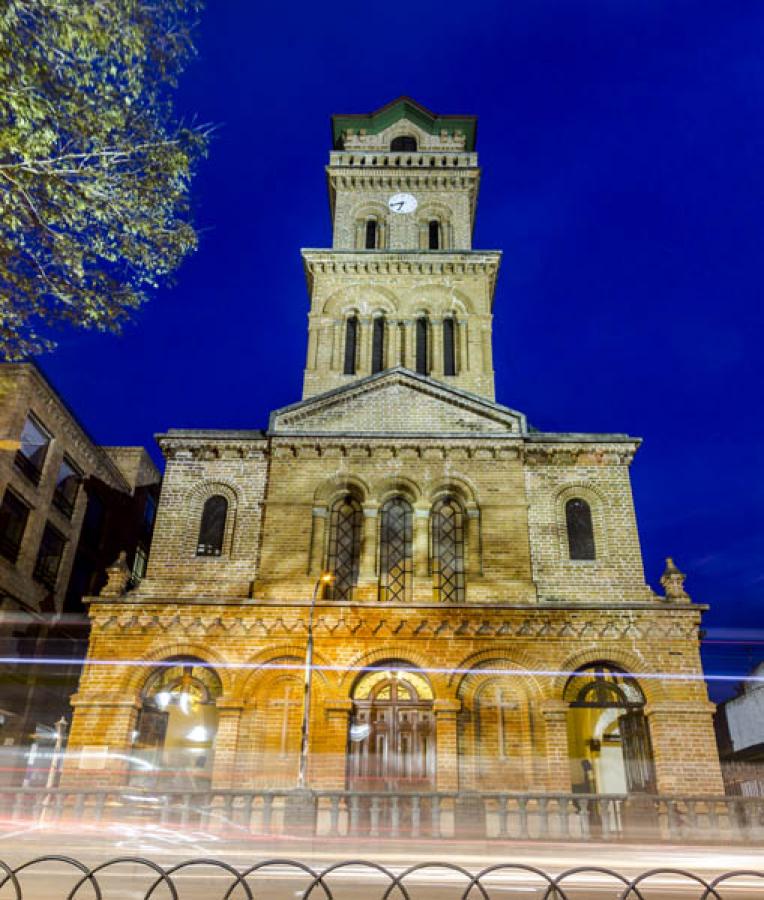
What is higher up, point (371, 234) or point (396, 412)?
point (371, 234)

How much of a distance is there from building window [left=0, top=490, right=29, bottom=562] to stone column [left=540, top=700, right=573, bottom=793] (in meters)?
18.0

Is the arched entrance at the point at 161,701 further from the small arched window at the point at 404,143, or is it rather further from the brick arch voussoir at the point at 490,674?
the small arched window at the point at 404,143

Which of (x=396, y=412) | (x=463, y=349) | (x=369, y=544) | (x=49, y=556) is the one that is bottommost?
(x=369, y=544)

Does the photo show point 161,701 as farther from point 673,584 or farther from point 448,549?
point 673,584

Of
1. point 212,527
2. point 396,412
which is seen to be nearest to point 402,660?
Result: point 212,527

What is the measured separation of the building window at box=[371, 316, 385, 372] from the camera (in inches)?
980

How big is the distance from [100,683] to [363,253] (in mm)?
17308

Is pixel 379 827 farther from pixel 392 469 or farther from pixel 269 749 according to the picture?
pixel 392 469

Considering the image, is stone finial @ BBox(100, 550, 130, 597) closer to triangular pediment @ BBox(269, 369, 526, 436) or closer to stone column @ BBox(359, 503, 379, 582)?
triangular pediment @ BBox(269, 369, 526, 436)

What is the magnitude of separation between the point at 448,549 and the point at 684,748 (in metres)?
7.33

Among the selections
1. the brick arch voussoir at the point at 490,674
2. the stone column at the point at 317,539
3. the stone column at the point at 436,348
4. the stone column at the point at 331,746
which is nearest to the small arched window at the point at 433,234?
the stone column at the point at 436,348

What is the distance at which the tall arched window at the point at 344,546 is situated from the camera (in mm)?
18656

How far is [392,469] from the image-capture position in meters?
19.4

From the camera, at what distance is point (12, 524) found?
23.5 m
